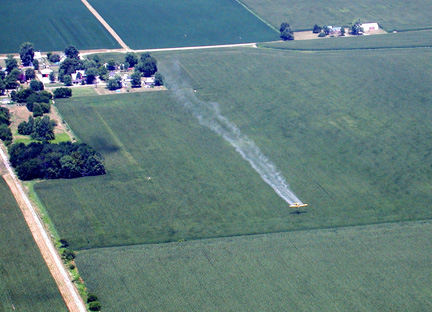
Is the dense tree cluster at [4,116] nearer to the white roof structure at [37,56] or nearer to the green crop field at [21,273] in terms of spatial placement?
the green crop field at [21,273]

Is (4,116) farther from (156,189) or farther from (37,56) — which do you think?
(156,189)

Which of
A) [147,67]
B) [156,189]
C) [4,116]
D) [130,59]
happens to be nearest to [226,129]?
[156,189]

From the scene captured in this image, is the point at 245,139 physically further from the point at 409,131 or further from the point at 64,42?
the point at 64,42

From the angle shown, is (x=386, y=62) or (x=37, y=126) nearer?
(x=37, y=126)

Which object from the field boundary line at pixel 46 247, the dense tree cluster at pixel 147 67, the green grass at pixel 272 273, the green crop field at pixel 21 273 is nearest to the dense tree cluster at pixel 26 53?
the dense tree cluster at pixel 147 67

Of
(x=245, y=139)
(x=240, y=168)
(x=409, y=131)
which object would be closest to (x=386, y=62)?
(x=409, y=131)

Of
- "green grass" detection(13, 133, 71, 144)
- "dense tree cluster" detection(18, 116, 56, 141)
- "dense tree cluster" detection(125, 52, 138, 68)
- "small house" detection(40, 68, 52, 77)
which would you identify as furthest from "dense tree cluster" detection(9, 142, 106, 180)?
"dense tree cluster" detection(125, 52, 138, 68)

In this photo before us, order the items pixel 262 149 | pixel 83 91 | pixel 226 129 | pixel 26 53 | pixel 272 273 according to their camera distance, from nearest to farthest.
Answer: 1. pixel 272 273
2. pixel 262 149
3. pixel 226 129
4. pixel 83 91
5. pixel 26 53
